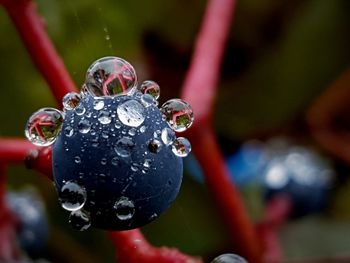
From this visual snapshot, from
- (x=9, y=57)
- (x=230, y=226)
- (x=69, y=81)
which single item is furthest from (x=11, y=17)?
(x=9, y=57)

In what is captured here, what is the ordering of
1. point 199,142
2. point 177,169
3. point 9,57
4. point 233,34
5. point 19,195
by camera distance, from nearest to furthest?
point 177,169, point 199,142, point 19,195, point 9,57, point 233,34

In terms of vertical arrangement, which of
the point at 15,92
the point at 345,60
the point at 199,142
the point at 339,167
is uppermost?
the point at 199,142

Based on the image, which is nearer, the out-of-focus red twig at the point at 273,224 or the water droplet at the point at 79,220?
the water droplet at the point at 79,220

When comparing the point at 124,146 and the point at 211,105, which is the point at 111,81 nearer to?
the point at 124,146

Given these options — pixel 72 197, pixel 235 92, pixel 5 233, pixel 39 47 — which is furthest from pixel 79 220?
pixel 235 92

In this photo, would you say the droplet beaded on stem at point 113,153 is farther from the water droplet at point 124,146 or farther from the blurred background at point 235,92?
the blurred background at point 235,92

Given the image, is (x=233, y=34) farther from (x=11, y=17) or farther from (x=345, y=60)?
(x=11, y=17)

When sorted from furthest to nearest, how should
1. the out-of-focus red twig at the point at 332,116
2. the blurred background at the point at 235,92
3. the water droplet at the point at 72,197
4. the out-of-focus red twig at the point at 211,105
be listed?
the out-of-focus red twig at the point at 332,116
the blurred background at the point at 235,92
the out-of-focus red twig at the point at 211,105
the water droplet at the point at 72,197

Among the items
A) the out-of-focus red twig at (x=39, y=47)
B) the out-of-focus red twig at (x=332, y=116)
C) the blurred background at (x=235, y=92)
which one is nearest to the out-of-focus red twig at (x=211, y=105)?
the out-of-focus red twig at (x=39, y=47)
